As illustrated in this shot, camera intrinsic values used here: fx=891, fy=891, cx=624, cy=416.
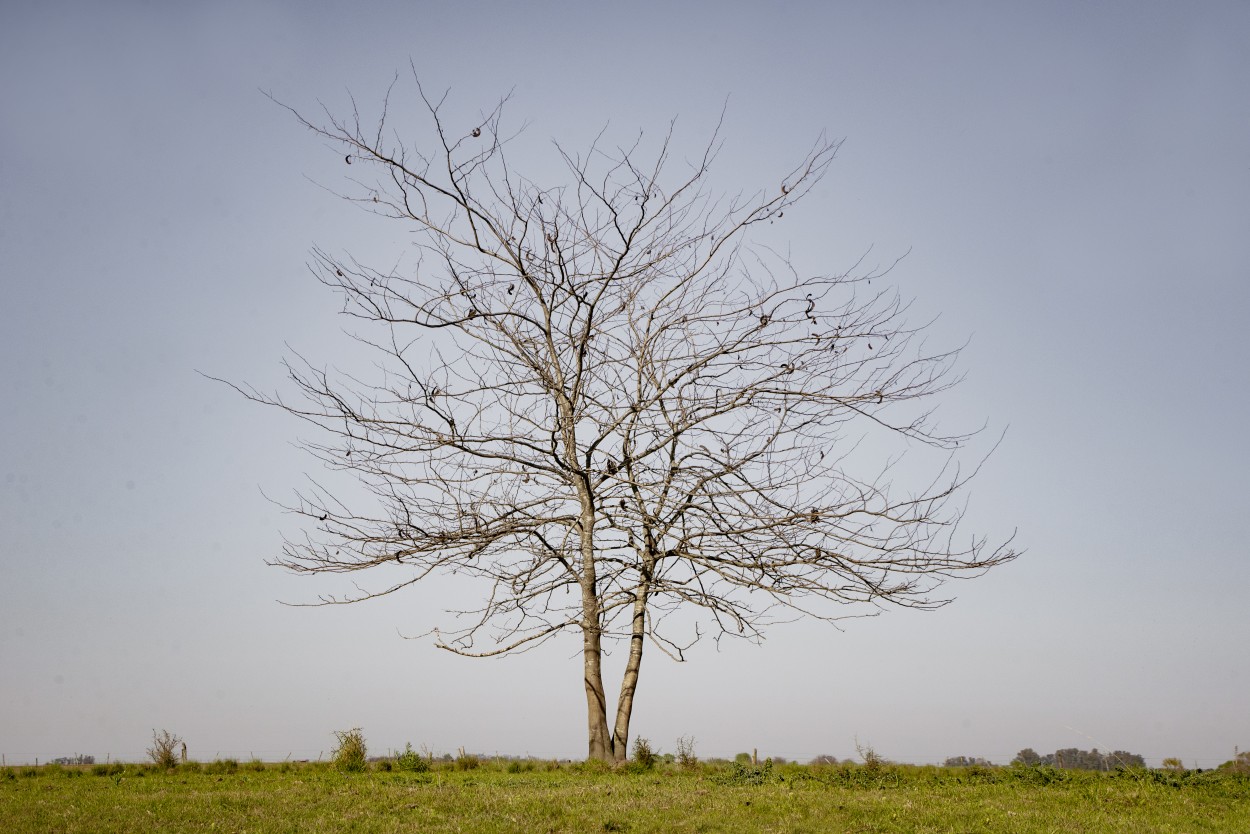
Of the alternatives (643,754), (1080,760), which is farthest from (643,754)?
(1080,760)

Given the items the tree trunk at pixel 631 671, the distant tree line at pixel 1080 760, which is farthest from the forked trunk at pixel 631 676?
the distant tree line at pixel 1080 760

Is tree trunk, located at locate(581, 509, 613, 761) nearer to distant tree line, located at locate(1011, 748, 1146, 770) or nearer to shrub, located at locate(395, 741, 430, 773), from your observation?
shrub, located at locate(395, 741, 430, 773)

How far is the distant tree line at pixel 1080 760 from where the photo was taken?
13961 millimetres

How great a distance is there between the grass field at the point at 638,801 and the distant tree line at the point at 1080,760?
0.59 metres

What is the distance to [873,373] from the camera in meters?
14.7

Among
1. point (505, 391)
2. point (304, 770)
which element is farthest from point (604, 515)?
point (304, 770)

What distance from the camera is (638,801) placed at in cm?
1034

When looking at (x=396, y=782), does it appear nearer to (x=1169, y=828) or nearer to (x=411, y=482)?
(x=411, y=482)

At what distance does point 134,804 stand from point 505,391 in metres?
7.78

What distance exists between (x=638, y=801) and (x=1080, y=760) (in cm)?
956

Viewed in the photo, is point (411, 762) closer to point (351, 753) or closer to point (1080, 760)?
point (351, 753)

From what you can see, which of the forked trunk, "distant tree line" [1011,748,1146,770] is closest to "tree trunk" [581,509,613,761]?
the forked trunk

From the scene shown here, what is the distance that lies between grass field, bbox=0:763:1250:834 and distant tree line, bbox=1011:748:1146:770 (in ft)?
1.95

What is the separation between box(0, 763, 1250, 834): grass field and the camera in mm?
9523
